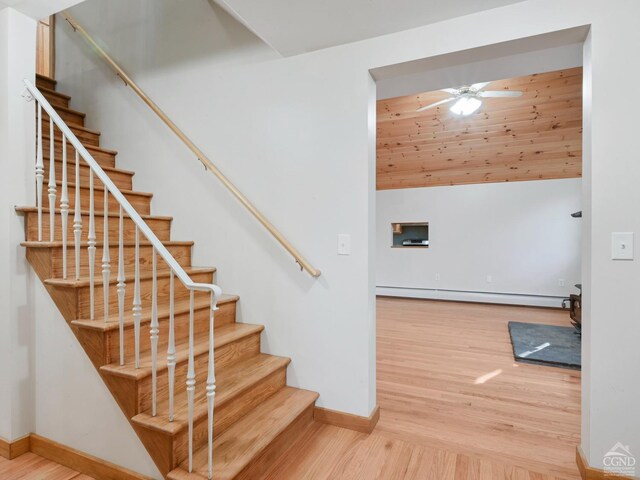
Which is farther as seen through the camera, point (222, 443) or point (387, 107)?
point (387, 107)

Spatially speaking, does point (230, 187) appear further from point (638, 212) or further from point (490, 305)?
point (490, 305)

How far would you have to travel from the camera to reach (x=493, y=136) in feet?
16.3

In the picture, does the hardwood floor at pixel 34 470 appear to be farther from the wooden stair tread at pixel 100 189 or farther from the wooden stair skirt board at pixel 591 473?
the wooden stair skirt board at pixel 591 473

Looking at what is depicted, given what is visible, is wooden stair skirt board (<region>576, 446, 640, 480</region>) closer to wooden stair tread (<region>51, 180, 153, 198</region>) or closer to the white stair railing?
the white stair railing

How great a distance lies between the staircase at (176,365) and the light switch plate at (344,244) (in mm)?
784

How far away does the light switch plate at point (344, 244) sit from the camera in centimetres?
212

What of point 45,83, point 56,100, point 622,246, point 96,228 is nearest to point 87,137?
point 56,100

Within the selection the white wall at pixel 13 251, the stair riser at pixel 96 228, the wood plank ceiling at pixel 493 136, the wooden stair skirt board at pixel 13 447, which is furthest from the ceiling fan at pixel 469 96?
the wooden stair skirt board at pixel 13 447

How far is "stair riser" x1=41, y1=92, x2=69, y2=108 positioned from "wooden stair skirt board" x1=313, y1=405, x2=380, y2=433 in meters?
3.47

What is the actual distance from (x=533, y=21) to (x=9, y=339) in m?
3.17

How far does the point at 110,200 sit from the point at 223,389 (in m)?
1.76

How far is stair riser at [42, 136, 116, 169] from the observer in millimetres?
2477

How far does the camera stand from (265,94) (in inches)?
93.8

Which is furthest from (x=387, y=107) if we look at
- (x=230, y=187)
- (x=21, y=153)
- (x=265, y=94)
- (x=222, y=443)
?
(x=222, y=443)
